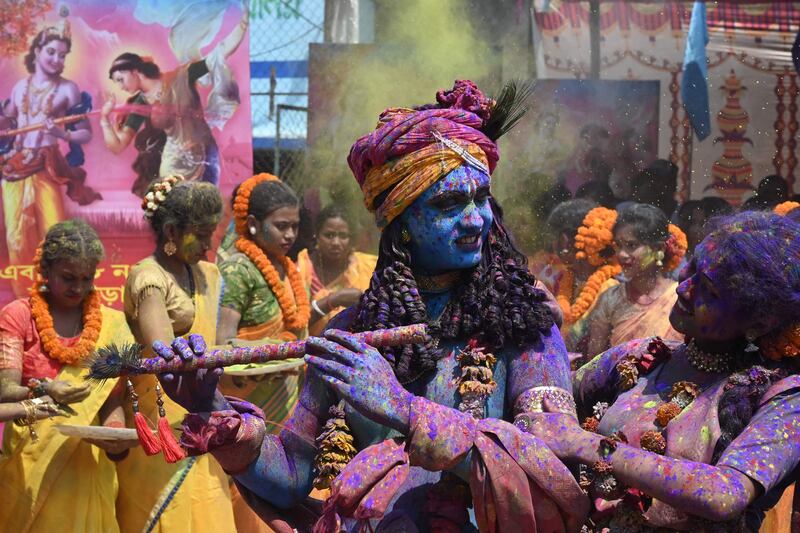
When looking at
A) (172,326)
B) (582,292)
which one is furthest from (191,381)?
(582,292)

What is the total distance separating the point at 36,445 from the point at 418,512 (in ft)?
11.2

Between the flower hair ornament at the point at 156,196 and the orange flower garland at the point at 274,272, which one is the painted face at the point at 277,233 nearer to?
the orange flower garland at the point at 274,272

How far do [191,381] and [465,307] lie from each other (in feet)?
2.47

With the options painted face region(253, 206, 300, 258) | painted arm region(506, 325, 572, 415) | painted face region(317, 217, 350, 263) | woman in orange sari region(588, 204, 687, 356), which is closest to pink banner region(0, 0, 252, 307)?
painted face region(317, 217, 350, 263)

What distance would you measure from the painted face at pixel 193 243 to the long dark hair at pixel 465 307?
11.2ft

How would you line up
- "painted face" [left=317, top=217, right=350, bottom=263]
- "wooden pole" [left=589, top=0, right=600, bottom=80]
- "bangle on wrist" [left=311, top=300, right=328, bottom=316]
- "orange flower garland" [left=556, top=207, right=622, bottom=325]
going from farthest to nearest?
"wooden pole" [left=589, top=0, right=600, bottom=80], "painted face" [left=317, top=217, right=350, bottom=263], "bangle on wrist" [left=311, top=300, right=328, bottom=316], "orange flower garland" [left=556, top=207, right=622, bottom=325]

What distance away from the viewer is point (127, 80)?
10008mm

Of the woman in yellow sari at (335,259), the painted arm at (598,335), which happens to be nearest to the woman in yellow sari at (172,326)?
the painted arm at (598,335)

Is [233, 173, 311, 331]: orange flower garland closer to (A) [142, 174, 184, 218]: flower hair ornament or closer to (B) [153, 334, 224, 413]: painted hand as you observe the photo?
(A) [142, 174, 184, 218]: flower hair ornament

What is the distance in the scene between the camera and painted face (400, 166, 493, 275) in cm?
364

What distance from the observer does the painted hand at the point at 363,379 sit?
3.26 metres

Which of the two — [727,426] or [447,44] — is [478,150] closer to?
[727,426]

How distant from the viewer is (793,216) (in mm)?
4055

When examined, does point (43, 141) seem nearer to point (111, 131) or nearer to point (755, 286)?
point (111, 131)
